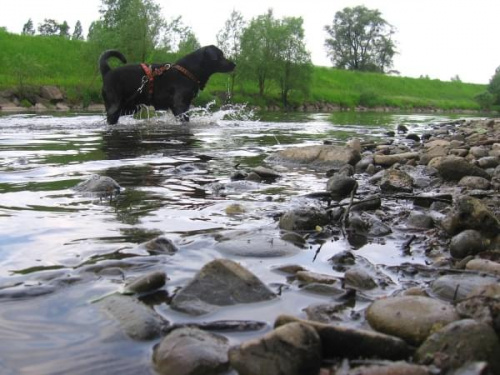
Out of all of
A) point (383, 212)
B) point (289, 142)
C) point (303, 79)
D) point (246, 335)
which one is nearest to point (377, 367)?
point (246, 335)

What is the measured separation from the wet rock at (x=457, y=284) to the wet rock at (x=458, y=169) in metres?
2.70

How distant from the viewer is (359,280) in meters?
2.22

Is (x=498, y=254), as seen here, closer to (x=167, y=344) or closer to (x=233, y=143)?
(x=167, y=344)

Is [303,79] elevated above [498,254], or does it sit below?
above

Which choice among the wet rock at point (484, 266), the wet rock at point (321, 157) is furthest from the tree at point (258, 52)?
the wet rock at point (484, 266)

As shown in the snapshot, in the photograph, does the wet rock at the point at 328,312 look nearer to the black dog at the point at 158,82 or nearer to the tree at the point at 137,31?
the black dog at the point at 158,82

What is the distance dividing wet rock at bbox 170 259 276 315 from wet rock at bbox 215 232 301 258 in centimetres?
49

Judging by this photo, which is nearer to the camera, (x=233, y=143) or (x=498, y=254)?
(x=498, y=254)

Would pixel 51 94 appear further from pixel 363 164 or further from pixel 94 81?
pixel 363 164

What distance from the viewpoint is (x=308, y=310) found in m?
1.95

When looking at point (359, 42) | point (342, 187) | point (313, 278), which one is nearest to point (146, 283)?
point (313, 278)

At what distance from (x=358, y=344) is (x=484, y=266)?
991mm

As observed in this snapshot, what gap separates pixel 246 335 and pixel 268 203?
2.22m

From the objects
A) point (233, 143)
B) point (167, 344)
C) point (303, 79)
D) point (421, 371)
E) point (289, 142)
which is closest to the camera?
point (421, 371)
